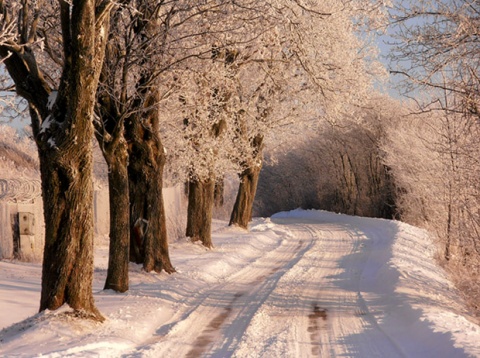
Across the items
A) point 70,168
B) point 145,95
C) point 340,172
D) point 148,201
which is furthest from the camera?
point 340,172

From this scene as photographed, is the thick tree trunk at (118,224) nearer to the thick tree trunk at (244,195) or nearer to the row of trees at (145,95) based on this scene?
the row of trees at (145,95)

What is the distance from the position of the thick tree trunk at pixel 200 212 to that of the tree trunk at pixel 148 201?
19.2 feet

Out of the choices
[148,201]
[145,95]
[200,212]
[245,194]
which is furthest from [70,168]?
[245,194]

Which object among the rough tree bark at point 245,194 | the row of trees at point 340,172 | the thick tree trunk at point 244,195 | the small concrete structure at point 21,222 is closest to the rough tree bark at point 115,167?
the small concrete structure at point 21,222

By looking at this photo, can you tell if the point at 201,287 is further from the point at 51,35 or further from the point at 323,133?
the point at 323,133

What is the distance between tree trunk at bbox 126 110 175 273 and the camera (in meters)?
14.8

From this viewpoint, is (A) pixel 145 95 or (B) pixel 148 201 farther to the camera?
(B) pixel 148 201

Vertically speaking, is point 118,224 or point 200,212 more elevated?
point 200,212

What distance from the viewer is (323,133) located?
172ft

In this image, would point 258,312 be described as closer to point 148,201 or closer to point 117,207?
point 117,207

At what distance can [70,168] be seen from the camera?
9.28 m

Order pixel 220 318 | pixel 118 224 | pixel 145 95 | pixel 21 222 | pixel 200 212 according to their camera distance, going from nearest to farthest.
→ pixel 220 318, pixel 118 224, pixel 145 95, pixel 21 222, pixel 200 212

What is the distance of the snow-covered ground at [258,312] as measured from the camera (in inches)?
333

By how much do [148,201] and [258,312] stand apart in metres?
4.93
